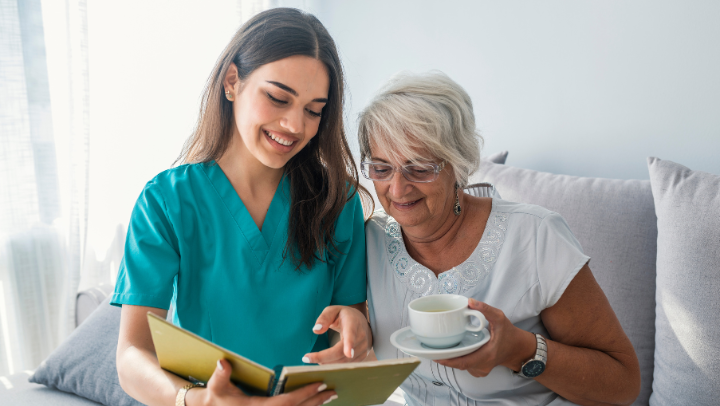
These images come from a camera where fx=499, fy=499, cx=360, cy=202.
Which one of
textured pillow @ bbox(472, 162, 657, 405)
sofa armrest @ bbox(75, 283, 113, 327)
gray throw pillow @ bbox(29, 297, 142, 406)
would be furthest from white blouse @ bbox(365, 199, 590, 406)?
sofa armrest @ bbox(75, 283, 113, 327)

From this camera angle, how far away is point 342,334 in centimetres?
96

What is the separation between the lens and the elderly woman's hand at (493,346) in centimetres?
90

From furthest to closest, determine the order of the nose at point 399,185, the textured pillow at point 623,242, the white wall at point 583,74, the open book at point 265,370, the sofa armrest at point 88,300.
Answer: the sofa armrest at point 88,300
the white wall at point 583,74
the textured pillow at point 623,242
the nose at point 399,185
the open book at point 265,370

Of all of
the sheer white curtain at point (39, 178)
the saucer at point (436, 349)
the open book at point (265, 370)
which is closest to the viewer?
the open book at point (265, 370)

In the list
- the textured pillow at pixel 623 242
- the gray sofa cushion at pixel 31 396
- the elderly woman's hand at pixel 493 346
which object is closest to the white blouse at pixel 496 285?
the elderly woman's hand at pixel 493 346

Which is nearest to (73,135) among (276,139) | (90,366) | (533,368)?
(90,366)

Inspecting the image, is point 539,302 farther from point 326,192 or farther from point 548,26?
point 548,26

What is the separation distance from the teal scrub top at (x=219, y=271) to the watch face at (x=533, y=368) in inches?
19.1

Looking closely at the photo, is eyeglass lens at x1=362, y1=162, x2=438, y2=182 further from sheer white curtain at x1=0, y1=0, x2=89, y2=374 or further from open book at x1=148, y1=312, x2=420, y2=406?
sheer white curtain at x1=0, y1=0, x2=89, y2=374

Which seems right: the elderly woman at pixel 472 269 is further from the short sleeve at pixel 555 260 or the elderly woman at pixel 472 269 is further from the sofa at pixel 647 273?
the sofa at pixel 647 273

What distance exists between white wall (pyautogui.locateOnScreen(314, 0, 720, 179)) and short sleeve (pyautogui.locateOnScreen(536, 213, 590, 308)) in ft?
2.03

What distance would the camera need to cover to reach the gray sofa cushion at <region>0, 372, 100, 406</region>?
161cm

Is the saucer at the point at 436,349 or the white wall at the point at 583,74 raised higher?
the white wall at the point at 583,74

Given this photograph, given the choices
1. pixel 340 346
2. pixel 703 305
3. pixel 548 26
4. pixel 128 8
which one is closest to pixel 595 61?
pixel 548 26
